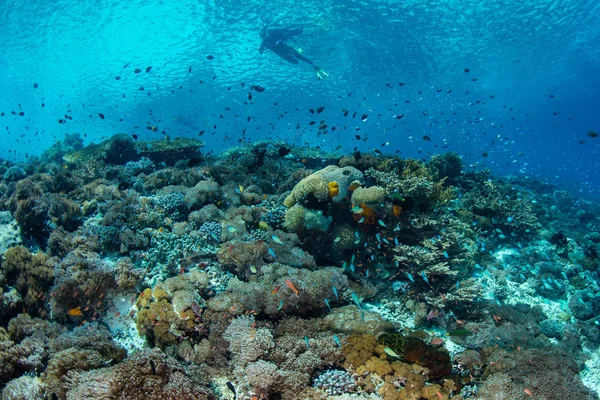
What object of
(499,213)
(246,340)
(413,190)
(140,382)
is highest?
(413,190)

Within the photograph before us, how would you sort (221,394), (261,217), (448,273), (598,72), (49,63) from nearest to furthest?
1. (221,394)
2. (448,273)
3. (261,217)
4. (49,63)
5. (598,72)

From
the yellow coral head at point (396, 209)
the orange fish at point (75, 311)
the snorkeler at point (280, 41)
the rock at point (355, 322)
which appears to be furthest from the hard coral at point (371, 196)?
the snorkeler at point (280, 41)

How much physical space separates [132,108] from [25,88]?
17.4 meters

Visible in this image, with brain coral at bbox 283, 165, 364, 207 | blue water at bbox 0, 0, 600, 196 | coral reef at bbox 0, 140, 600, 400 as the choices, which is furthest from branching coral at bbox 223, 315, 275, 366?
blue water at bbox 0, 0, 600, 196

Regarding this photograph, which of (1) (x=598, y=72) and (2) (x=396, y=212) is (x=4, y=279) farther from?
(1) (x=598, y=72)

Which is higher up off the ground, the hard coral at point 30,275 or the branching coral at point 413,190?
the branching coral at point 413,190

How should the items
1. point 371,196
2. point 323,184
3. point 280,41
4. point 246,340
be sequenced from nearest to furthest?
point 246,340 < point 371,196 < point 323,184 < point 280,41

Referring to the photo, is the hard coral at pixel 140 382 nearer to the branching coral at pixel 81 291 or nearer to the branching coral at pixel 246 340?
the branching coral at pixel 246 340

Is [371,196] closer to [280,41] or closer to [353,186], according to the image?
[353,186]

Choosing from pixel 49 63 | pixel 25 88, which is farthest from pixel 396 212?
pixel 25 88

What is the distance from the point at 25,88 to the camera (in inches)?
1993

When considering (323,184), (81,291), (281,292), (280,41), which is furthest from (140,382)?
(280,41)

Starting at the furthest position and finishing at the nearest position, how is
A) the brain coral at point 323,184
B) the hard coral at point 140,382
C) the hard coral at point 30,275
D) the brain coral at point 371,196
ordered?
the brain coral at point 323,184, the brain coral at point 371,196, the hard coral at point 30,275, the hard coral at point 140,382

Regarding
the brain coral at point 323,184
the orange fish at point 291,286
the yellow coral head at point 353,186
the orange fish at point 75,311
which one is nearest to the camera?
the orange fish at point 291,286
